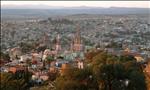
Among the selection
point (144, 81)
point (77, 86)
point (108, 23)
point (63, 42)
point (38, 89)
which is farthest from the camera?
point (108, 23)

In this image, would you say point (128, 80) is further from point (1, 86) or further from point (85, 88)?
point (1, 86)

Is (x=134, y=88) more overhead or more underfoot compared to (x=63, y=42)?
more overhead

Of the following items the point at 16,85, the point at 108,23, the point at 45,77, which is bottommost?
the point at 108,23

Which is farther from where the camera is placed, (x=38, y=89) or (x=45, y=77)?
(x=45, y=77)

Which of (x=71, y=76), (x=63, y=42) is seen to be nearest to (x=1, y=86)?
(x=71, y=76)

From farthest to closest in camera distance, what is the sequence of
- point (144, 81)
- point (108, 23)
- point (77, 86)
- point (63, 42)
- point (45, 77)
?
point (108, 23) → point (63, 42) → point (45, 77) → point (144, 81) → point (77, 86)

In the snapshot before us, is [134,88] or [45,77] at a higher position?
[134,88]

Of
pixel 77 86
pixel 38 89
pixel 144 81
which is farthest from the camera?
pixel 38 89

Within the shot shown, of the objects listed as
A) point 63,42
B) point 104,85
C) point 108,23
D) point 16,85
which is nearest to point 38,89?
point 16,85

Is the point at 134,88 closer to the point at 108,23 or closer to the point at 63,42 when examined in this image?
the point at 63,42
